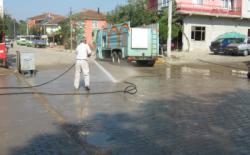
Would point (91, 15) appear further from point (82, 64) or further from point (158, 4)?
point (82, 64)

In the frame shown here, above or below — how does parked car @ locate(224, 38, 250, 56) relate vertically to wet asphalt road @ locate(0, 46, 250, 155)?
above

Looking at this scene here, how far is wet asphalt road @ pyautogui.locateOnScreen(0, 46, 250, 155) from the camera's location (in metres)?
6.27

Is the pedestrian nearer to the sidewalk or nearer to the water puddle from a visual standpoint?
the water puddle

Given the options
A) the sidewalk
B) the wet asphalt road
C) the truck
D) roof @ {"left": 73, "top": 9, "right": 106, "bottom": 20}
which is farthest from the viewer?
roof @ {"left": 73, "top": 9, "right": 106, "bottom": 20}

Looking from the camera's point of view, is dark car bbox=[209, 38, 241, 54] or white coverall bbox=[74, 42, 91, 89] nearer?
white coverall bbox=[74, 42, 91, 89]

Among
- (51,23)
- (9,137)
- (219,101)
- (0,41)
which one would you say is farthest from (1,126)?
(51,23)

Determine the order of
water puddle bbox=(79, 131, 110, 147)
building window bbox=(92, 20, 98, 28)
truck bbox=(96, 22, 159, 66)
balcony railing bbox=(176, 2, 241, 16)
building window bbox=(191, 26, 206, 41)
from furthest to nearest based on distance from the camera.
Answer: building window bbox=(92, 20, 98, 28) < building window bbox=(191, 26, 206, 41) < balcony railing bbox=(176, 2, 241, 16) < truck bbox=(96, 22, 159, 66) < water puddle bbox=(79, 131, 110, 147)

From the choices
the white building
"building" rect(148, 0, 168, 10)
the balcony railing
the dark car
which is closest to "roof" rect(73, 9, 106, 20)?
"building" rect(148, 0, 168, 10)

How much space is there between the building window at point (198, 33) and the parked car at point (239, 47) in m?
7.16

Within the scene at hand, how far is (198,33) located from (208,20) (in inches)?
74.4

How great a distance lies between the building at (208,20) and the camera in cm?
4112

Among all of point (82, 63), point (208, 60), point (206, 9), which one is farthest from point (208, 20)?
point (82, 63)

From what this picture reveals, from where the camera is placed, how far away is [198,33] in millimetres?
42375

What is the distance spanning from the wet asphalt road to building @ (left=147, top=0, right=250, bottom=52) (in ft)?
93.8
